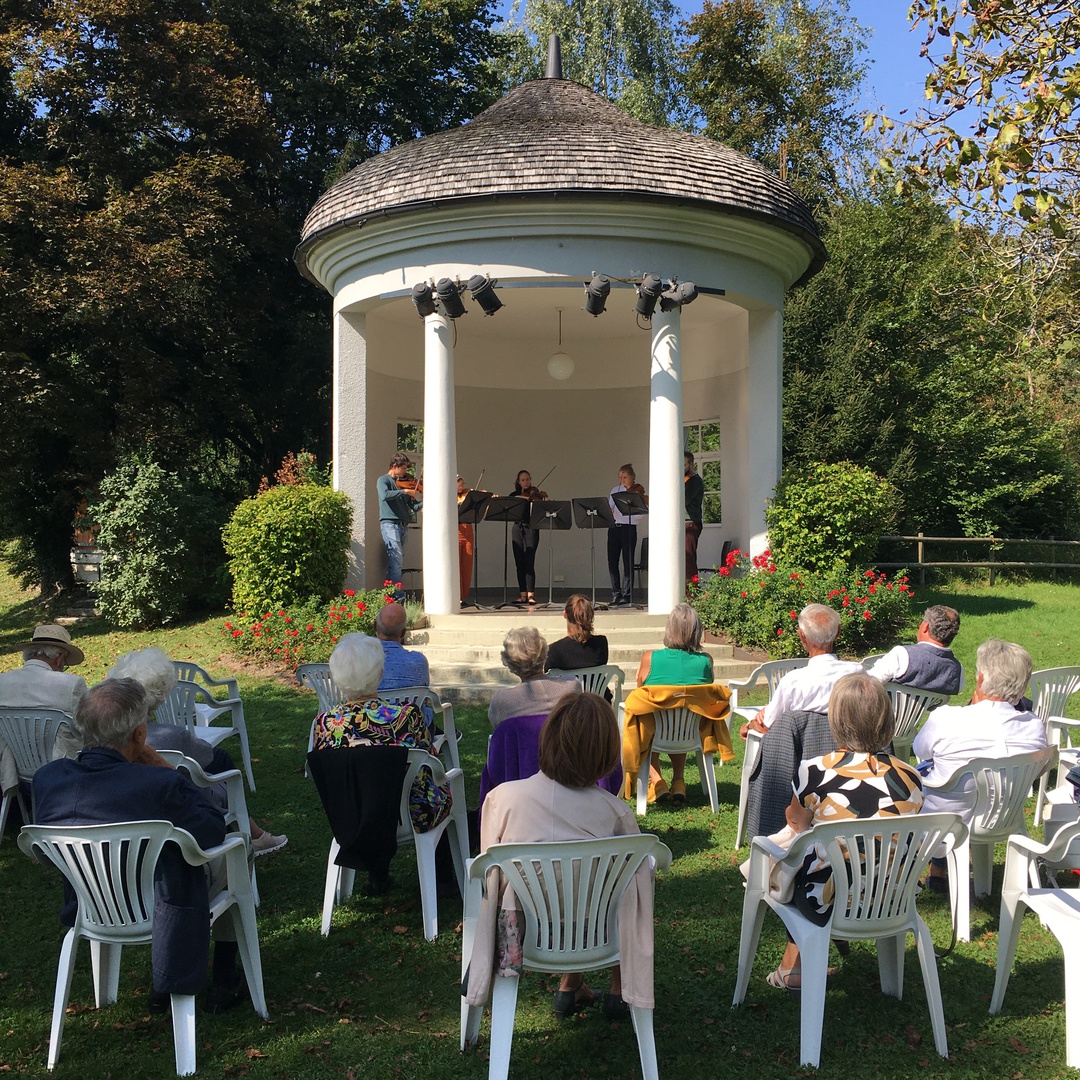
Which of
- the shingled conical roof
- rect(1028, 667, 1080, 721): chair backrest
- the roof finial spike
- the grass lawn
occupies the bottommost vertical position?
the grass lawn

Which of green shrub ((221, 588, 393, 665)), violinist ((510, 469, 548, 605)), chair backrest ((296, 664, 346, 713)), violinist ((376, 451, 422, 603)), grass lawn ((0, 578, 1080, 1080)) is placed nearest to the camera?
grass lawn ((0, 578, 1080, 1080))

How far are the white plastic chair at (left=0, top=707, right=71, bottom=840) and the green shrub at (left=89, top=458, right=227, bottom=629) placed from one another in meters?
8.38

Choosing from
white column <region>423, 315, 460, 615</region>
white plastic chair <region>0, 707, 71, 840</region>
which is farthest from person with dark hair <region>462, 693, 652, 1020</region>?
white column <region>423, 315, 460, 615</region>

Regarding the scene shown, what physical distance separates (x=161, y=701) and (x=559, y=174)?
8.15 m

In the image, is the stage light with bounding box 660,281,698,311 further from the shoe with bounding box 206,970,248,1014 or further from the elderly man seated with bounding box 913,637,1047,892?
the shoe with bounding box 206,970,248,1014

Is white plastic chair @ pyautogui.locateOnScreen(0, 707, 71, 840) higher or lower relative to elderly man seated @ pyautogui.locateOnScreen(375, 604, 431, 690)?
lower

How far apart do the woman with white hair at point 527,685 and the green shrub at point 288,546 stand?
23.1 ft

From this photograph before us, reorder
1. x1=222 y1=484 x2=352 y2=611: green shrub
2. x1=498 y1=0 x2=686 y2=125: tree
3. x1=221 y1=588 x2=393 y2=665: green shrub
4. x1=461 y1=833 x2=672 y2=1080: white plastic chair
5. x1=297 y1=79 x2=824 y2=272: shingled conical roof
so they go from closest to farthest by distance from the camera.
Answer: x1=461 y1=833 x2=672 y2=1080: white plastic chair, x1=221 y1=588 x2=393 y2=665: green shrub, x1=297 y1=79 x2=824 y2=272: shingled conical roof, x1=222 y1=484 x2=352 y2=611: green shrub, x1=498 y1=0 x2=686 y2=125: tree

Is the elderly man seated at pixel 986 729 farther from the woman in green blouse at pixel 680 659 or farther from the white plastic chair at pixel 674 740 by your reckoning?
the white plastic chair at pixel 674 740

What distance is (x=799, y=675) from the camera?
4.84m

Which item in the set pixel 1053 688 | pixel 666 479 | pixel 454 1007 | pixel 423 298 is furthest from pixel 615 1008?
pixel 423 298

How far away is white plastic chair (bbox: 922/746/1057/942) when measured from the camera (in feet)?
13.7

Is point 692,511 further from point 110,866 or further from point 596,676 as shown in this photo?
point 110,866

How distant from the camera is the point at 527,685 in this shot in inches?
181
